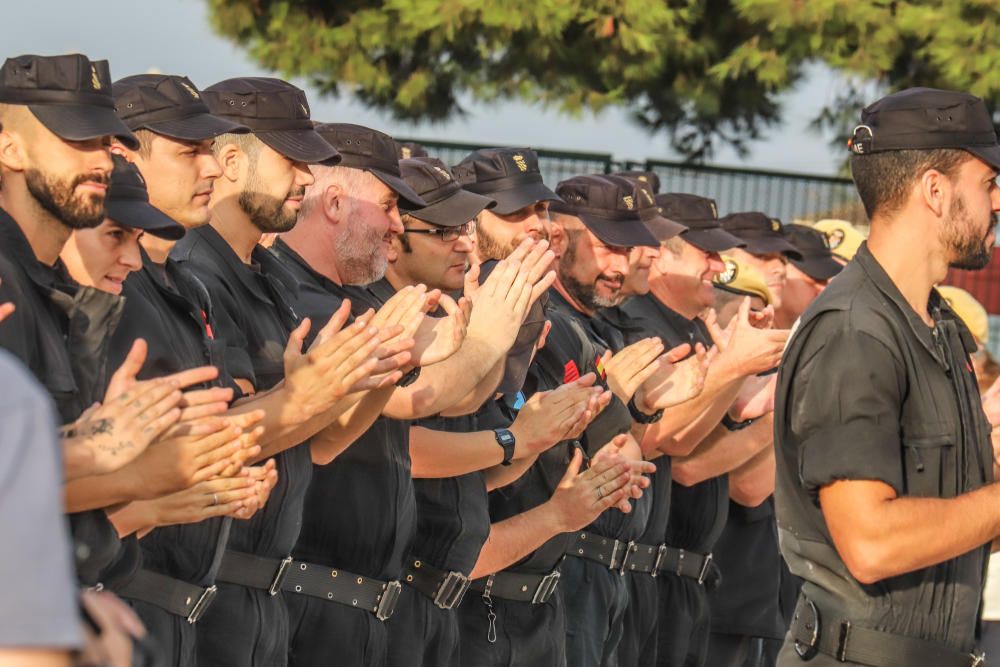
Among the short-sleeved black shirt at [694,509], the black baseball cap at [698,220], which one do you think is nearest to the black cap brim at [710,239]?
the black baseball cap at [698,220]

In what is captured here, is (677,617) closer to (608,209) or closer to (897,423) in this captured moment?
(608,209)

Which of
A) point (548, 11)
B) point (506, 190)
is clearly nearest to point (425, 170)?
point (506, 190)

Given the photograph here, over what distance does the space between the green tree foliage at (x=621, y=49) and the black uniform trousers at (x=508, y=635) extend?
467 inches

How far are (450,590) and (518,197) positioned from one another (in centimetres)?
180

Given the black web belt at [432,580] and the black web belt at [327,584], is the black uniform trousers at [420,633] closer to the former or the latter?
the black web belt at [432,580]

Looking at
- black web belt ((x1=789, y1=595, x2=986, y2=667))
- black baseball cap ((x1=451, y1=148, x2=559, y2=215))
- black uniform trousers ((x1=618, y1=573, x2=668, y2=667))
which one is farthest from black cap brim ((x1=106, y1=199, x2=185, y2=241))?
black uniform trousers ((x1=618, y1=573, x2=668, y2=667))

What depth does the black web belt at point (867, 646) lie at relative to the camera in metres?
3.92

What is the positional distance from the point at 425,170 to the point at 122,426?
300 centimetres

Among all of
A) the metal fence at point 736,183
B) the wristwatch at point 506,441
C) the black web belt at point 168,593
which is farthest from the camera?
the metal fence at point 736,183

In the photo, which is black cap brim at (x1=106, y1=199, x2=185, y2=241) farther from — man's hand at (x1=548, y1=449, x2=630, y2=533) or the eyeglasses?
man's hand at (x1=548, y1=449, x2=630, y2=533)

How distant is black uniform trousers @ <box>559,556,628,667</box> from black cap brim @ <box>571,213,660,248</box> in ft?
4.30

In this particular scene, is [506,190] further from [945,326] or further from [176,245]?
[945,326]

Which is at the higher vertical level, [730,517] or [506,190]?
[506,190]

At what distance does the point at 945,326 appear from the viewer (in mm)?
4184
